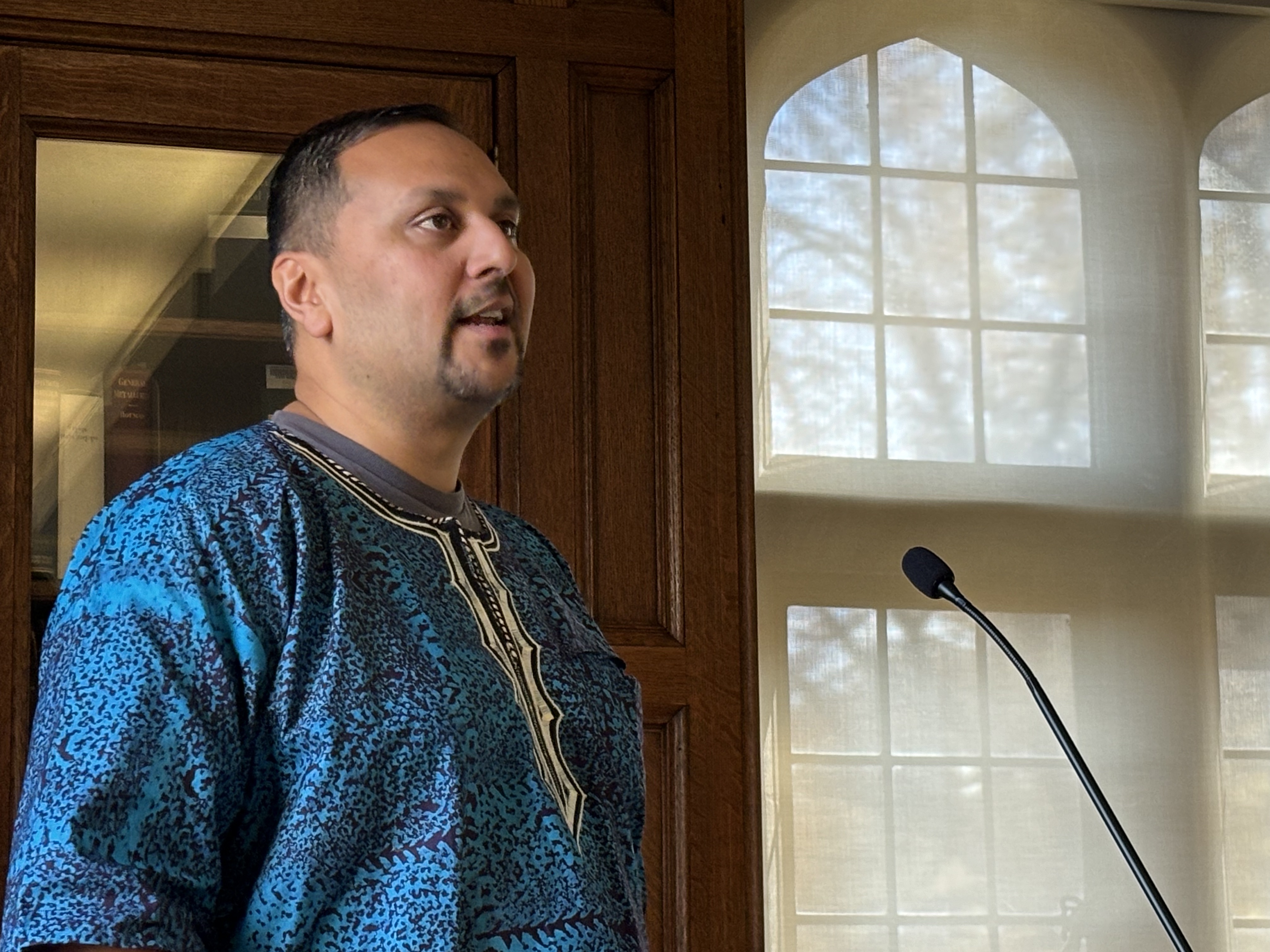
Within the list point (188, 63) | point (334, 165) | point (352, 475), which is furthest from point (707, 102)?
point (352, 475)

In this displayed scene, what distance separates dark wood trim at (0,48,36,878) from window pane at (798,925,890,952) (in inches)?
48.9

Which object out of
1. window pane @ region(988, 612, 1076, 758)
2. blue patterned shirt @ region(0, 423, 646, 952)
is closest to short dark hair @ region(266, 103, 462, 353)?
blue patterned shirt @ region(0, 423, 646, 952)

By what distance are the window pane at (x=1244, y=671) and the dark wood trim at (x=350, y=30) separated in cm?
141

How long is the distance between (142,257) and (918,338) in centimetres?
130

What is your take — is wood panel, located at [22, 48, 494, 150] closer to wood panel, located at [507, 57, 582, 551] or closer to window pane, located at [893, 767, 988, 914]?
wood panel, located at [507, 57, 582, 551]

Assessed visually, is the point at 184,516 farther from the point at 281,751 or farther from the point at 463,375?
the point at 463,375

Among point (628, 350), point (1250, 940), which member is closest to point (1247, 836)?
point (1250, 940)

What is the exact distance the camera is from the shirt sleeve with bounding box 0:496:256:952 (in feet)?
3.90

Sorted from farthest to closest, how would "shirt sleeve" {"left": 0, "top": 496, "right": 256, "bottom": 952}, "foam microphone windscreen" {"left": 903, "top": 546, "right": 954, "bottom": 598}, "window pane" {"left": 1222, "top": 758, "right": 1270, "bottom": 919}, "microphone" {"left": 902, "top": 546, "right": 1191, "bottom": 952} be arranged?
"window pane" {"left": 1222, "top": 758, "right": 1270, "bottom": 919} → "foam microphone windscreen" {"left": 903, "top": 546, "right": 954, "bottom": 598} → "microphone" {"left": 902, "top": 546, "right": 1191, "bottom": 952} → "shirt sleeve" {"left": 0, "top": 496, "right": 256, "bottom": 952}

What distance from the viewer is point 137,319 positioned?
267cm

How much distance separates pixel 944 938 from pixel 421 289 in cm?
184

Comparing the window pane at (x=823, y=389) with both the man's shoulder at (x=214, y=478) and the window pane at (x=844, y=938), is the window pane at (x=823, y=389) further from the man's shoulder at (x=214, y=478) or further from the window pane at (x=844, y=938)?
the man's shoulder at (x=214, y=478)

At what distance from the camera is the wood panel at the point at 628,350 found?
2783 mm

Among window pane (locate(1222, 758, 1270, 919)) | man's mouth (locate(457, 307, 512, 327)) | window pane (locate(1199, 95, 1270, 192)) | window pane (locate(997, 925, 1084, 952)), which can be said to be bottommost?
window pane (locate(997, 925, 1084, 952))
